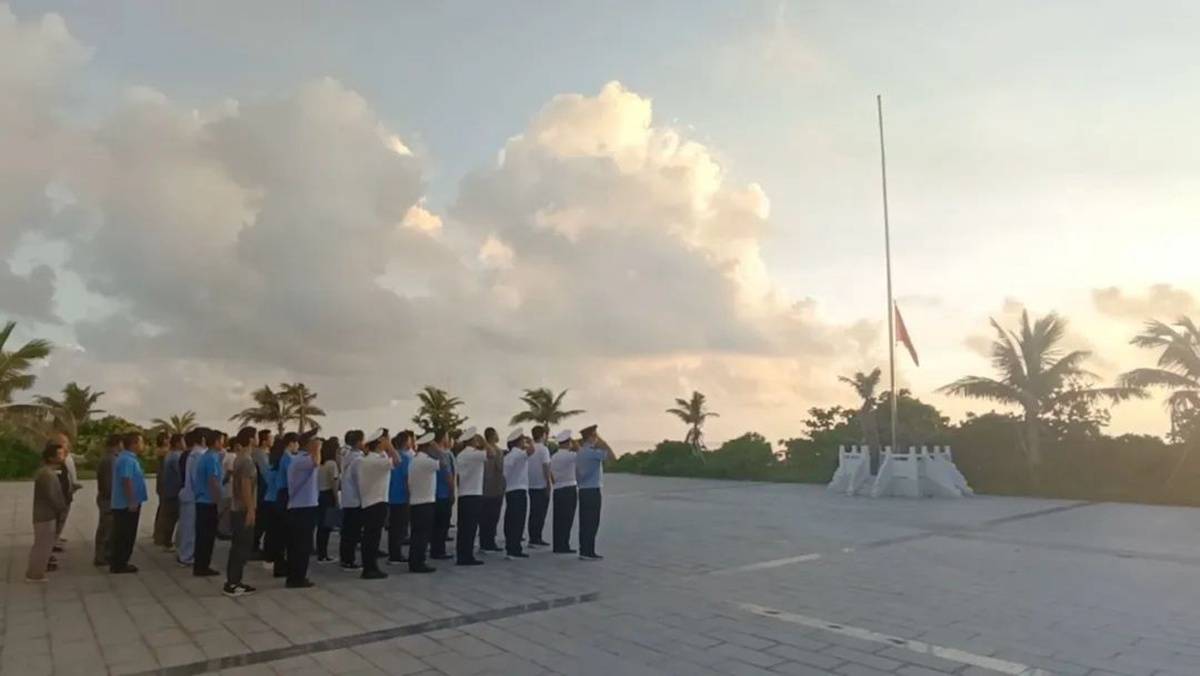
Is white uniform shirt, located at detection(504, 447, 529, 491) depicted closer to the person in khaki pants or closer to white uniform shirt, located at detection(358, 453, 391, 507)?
white uniform shirt, located at detection(358, 453, 391, 507)

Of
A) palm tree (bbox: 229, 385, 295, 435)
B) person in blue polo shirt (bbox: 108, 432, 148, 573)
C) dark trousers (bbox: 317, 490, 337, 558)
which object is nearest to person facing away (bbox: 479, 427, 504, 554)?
dark trousers (bbox: 317, 490, 337, 558)

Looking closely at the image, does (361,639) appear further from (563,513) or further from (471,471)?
(563,513)

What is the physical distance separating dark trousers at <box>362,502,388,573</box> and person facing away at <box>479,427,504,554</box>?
6.04 feet

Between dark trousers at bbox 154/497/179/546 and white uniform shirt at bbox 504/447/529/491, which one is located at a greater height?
white uniform shirt at bbox 504/447/529/491

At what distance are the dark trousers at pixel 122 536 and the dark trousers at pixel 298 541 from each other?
206cm

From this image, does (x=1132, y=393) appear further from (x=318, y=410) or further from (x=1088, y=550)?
(x=318, y=410)

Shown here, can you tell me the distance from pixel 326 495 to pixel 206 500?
1.51m

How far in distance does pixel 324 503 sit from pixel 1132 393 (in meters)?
21.2

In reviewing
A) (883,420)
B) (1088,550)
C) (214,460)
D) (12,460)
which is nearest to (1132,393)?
(883,420)

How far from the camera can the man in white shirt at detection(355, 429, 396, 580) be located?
25.7 feet

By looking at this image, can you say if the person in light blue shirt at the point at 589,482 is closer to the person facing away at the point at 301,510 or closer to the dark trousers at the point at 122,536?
the person facing away at the point at 301,510

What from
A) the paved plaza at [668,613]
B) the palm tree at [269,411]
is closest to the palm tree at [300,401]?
the palm tree at [269,411]

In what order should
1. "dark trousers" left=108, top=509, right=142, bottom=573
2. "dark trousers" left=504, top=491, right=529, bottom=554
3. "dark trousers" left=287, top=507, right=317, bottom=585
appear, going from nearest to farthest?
"dark trousers" left=287, top=507, right=317, bottom=585 → "dark trousers" left=108, top=509, right=142, bottom=573 → "dark trousers" left=504, top=491, right=529, bottom=554

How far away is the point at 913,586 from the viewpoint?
25.5ft
